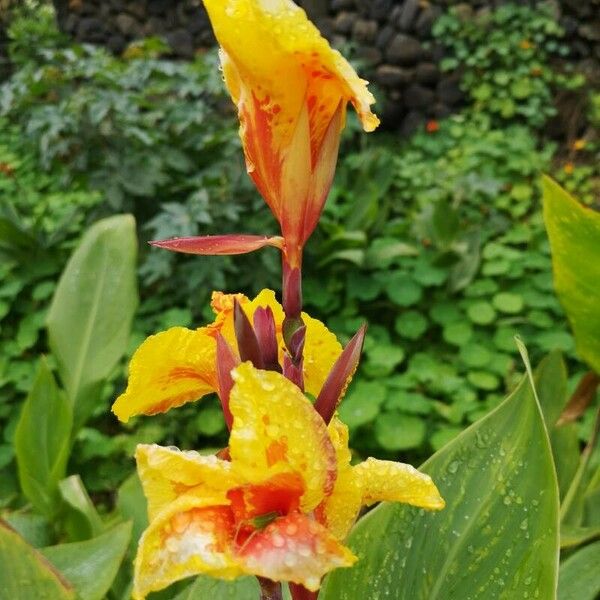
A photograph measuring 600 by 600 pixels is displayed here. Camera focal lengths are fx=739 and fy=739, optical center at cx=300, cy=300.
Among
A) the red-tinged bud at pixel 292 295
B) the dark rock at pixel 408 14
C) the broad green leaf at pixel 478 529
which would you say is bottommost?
the dark rock at pixel 408 14

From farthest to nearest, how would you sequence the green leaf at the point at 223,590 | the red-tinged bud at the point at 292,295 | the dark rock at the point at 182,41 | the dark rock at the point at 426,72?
the dark rock at the point at 182,41 < the dark rock at the point at 426,72 < the green leaf at the point at 223,590 < the red-tinged bud at the point at 292,295

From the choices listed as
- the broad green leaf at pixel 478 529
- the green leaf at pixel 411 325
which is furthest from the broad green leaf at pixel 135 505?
the green leaf at pixel 411 325

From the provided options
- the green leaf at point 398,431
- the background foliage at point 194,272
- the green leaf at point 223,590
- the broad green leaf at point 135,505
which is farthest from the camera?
the green leaf at point 398,431

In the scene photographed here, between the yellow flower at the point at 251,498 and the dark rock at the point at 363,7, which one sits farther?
the dark rock at the point at 363,7

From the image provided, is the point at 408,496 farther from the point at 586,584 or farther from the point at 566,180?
the point at 566,180

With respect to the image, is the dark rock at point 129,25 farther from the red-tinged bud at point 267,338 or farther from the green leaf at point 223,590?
the red-tinged bud at point 267,338

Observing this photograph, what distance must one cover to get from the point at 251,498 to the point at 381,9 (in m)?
4.01

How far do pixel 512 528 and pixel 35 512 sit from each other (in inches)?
39.6

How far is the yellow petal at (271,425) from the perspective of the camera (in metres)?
0.39

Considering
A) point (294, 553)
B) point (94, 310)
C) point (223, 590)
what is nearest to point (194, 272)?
point (94, 310)

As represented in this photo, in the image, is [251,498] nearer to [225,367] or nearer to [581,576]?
[225,367]

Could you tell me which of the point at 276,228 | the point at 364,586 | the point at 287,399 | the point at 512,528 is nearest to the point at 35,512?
the point at 364,586

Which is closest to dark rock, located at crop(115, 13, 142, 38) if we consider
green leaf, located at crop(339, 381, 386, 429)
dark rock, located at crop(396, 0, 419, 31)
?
dark rock, located at crop(396, 0, 419, 31)

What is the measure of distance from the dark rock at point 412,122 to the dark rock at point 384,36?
1.30ft
